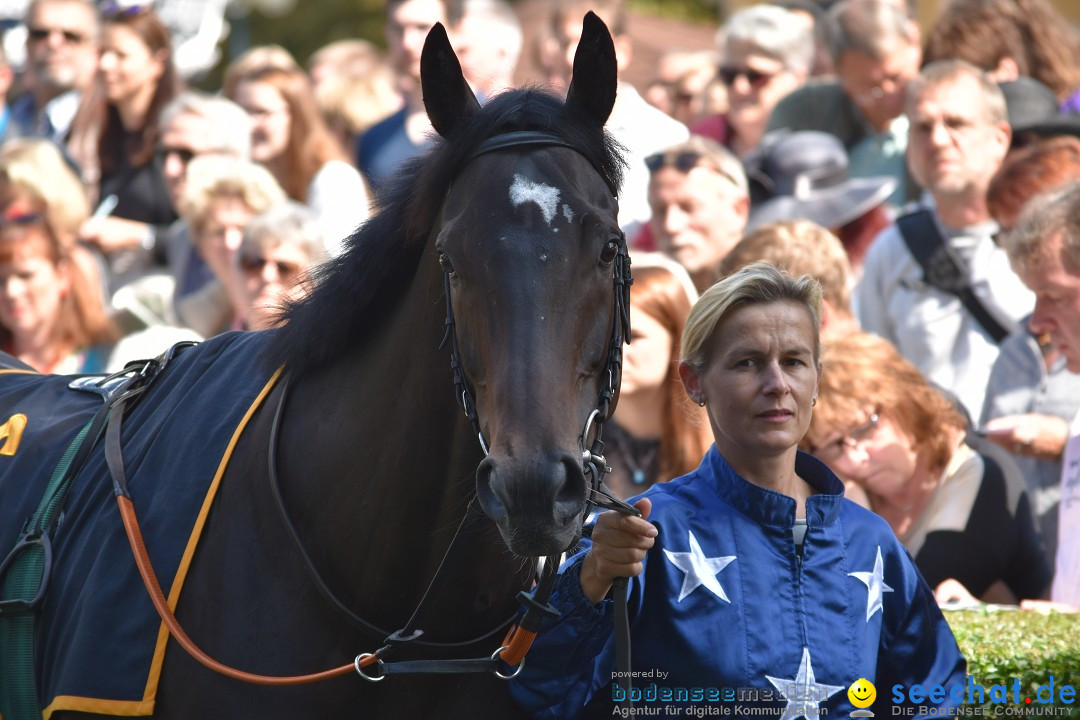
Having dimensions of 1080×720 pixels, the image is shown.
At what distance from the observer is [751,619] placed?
300 centimetres

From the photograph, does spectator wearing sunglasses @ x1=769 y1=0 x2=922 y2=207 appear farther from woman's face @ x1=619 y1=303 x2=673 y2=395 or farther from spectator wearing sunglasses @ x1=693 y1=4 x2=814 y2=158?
woman's face @ x1=619 y1=303 x2=673 y2=395

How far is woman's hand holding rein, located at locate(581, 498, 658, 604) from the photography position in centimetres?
277

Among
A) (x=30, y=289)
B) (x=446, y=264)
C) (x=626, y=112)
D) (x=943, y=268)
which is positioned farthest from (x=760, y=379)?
(x=626, y=112)

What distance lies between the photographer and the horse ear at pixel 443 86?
293cm

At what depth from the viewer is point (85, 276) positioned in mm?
6363

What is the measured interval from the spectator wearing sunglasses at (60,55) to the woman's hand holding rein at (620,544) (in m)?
7.87

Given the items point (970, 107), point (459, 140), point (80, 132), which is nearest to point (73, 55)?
point (80, 132)

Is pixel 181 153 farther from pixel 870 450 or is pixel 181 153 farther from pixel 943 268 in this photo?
pixel 870 450

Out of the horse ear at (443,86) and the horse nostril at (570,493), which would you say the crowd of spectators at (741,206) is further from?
the horse nostril at (570,493)

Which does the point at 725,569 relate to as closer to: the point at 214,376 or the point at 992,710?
the point at 992,710

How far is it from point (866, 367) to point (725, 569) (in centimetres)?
186

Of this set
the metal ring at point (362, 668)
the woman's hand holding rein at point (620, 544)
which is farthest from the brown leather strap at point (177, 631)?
the woman's hand holding rein at point (620, 544)

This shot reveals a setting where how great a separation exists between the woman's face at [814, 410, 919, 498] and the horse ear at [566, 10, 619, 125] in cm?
204

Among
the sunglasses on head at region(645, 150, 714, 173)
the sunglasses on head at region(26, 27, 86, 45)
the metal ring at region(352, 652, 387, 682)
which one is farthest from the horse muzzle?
the sunglasses on head at region(26, 27, 86, 45)
